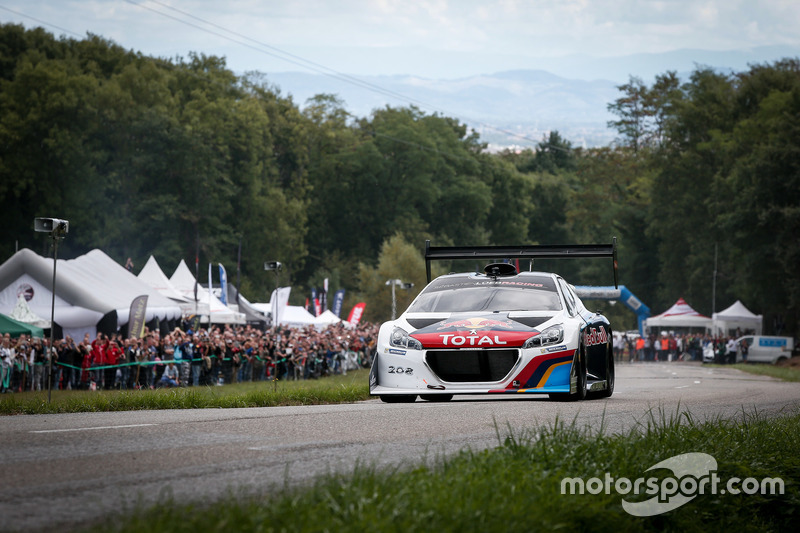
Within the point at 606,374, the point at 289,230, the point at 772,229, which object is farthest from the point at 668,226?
the point at 606,374

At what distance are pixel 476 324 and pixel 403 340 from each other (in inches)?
35.2

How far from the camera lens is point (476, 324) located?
13727 millimetres

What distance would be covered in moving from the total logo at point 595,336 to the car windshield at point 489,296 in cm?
52

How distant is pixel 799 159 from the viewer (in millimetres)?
60469

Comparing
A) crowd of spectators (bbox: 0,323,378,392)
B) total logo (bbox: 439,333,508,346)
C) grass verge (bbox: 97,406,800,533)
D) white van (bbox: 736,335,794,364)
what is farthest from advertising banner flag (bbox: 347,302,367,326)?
grass verge (bbox: 97,406,800,533)

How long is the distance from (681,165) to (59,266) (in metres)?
56.4

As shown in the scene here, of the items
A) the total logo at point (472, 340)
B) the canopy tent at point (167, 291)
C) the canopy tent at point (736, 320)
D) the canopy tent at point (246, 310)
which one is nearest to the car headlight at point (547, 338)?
the total logo at point (472, 340)

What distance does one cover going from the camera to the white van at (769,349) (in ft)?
196

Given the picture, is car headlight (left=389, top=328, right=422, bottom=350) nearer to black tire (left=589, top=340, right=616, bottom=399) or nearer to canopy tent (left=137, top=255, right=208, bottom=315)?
black tire (left=589, top=340, right=616, bottom=399)

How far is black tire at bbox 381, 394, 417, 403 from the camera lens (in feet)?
46.7

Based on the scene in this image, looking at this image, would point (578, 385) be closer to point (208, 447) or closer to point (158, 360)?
point (208, 447)

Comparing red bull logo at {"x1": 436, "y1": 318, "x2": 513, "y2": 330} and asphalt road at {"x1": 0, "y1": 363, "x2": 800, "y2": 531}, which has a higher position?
red bull logo at {"x1": 436, "y1": 318, "x2": 513, "y2": 330}

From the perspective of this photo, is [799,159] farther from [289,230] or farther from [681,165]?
[289,230]

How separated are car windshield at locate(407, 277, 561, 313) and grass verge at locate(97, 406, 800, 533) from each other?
3784mm
